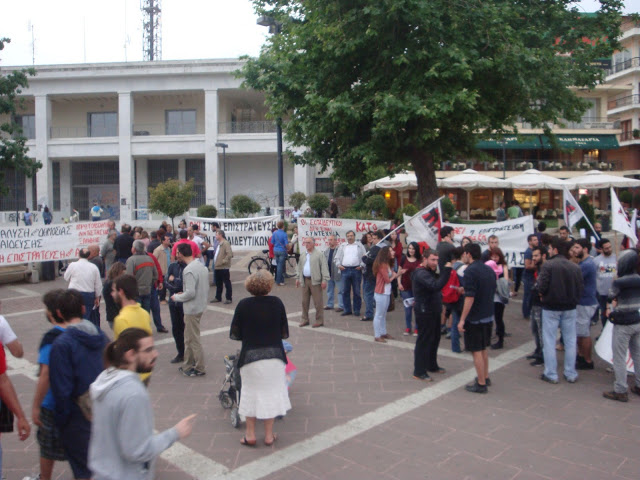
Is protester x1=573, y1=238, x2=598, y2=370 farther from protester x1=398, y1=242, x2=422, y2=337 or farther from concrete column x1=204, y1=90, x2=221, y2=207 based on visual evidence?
concrete column x1=204, y1=90, x2=221, y2=207

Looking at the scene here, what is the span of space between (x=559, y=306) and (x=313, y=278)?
431cm

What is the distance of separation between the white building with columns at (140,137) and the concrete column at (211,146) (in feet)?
0.21

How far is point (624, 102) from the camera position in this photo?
43.6 meters

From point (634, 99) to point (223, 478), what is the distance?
1902 inches

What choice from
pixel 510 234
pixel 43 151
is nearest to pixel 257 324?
pixel 510 234

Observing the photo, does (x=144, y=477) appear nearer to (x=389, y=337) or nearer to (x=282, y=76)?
(x=389, y=337)

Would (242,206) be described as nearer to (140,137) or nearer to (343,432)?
(140,137)

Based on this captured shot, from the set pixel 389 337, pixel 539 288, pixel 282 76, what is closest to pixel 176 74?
pixel 282 76

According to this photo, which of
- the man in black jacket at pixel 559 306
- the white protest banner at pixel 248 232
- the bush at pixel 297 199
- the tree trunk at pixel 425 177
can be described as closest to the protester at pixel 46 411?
the man in black jacket at pixel 559 306

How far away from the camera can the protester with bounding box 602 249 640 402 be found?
18.9ft

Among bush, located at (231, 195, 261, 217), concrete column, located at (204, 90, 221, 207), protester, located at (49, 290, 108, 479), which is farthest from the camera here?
concrete column, located at (204, 90, 221, 207)

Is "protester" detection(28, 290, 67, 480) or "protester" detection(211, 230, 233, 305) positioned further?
"protester" detection(211, 230, 233, 305)

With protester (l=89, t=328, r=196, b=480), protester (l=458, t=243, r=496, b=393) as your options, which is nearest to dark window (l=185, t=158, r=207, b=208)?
protester (l=458, t=243, r=496, b=393)

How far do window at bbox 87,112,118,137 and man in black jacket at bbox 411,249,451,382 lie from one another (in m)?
35.9
